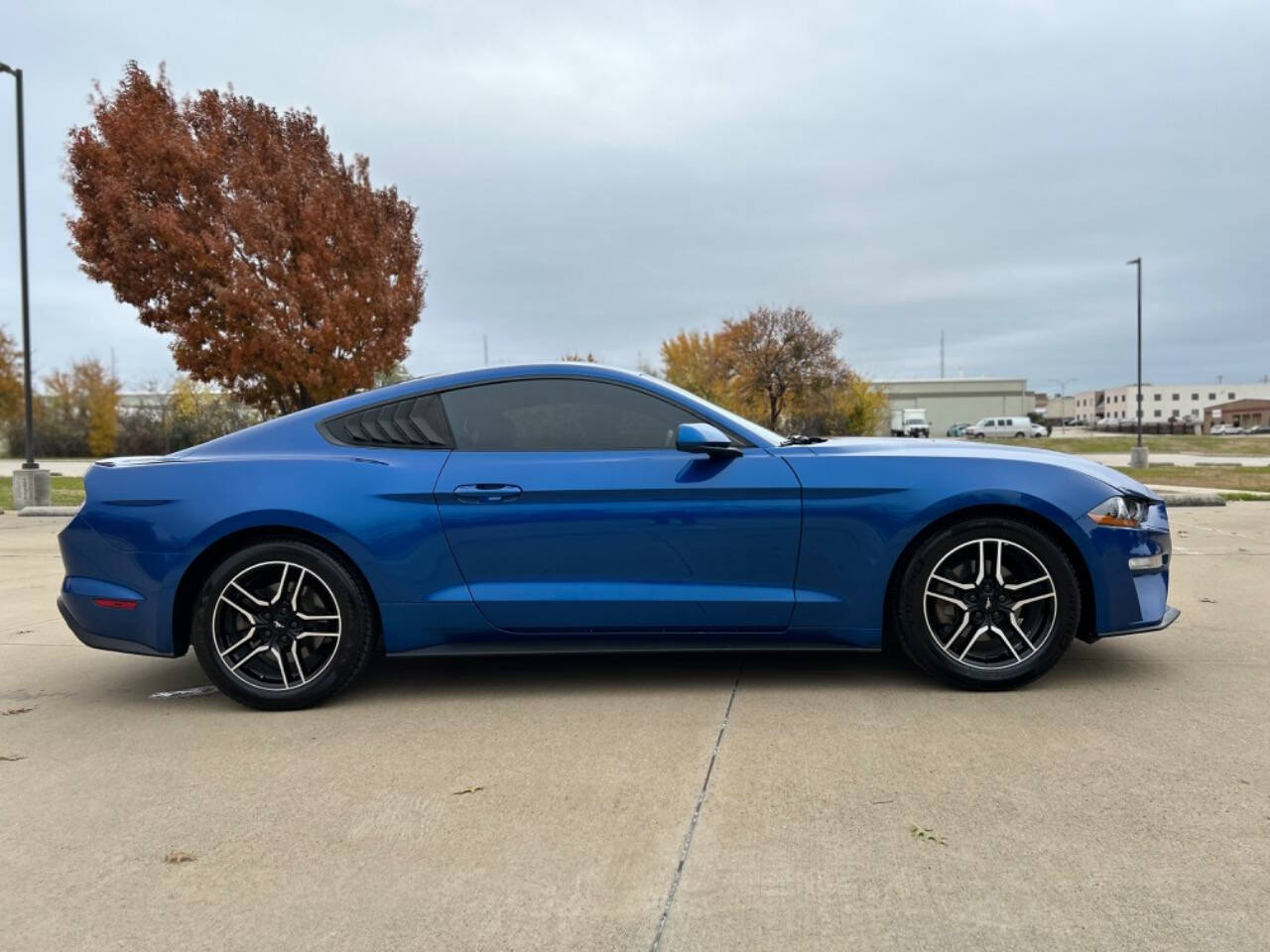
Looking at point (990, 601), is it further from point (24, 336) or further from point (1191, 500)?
point (24, 336)

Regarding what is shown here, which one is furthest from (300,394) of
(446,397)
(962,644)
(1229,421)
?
(1229,421)

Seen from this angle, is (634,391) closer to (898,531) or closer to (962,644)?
(898,531)

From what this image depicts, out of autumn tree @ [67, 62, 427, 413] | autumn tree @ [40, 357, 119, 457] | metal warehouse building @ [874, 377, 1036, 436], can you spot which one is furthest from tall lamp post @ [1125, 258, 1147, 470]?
metal warehouse building @ [874, 377, 1036, 436]

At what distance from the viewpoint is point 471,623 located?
3830mm

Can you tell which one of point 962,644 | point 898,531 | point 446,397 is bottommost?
point 962,644

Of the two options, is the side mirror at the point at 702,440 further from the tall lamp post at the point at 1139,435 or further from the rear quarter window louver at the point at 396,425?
the tall lamp post at the point at 1139,435

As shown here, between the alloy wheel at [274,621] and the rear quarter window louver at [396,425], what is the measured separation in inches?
24.2

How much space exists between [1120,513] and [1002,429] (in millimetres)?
67081

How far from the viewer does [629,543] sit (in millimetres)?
3783

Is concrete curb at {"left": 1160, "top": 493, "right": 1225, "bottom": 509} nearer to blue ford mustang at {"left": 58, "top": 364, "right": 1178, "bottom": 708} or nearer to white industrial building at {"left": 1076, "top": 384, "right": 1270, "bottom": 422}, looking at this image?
blue ford mustang at {"left": 58, "top": 364, "right": 1178, "bottom": 708}

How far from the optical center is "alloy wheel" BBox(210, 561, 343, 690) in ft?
12.5

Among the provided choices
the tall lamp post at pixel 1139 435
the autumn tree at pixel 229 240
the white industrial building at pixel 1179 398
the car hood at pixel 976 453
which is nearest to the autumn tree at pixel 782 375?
the tall lamp post at pixel 1139 435

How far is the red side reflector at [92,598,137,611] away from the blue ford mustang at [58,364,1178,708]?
0.01 metres

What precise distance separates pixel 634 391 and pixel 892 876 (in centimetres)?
227
